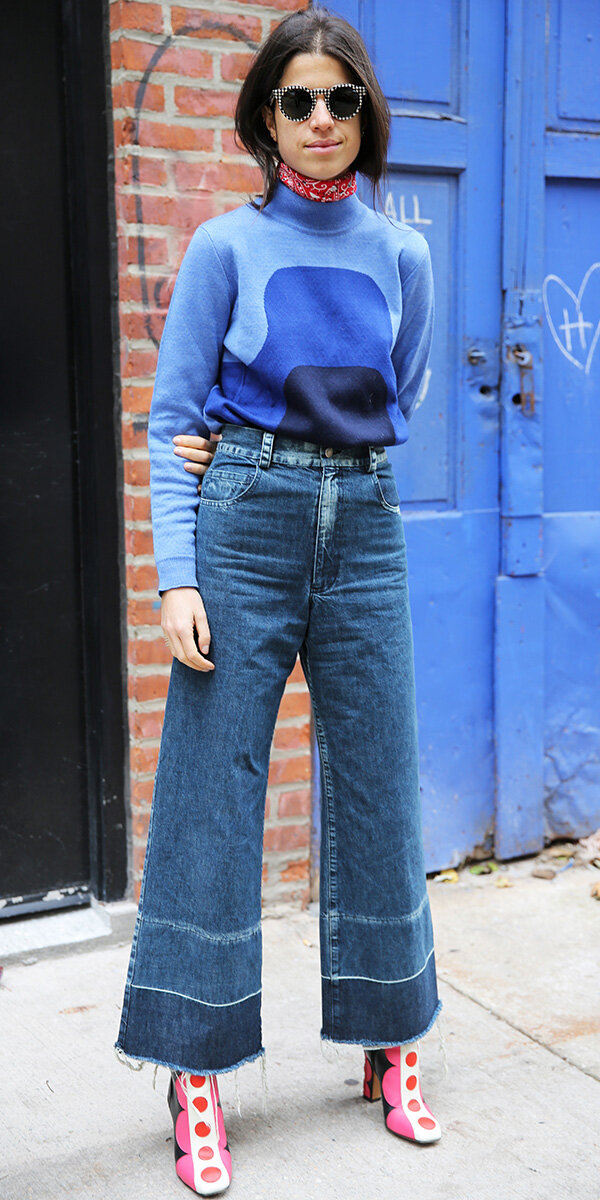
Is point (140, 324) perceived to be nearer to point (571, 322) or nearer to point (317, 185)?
point (317, 185)

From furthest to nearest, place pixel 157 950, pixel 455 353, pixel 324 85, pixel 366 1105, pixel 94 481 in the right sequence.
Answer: pixel 455 353 → pixel 94 481 → pixel 366 1105 → pixel 157 950 → pixel 324 85

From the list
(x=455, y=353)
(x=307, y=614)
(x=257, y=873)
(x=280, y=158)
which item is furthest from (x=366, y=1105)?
(x=455, y=353)

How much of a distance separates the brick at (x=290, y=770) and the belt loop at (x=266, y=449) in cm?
144

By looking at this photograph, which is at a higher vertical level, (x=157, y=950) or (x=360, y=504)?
(x=360, y=504)

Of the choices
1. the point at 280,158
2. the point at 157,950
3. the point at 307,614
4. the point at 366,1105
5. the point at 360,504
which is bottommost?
the point at 366,1105

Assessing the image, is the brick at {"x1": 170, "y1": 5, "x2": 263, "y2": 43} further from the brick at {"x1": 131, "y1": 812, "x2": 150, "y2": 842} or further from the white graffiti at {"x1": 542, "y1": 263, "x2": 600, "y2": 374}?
the brick at {"x1": 131, "y1": 812, "x2": 150, "y2": 842}

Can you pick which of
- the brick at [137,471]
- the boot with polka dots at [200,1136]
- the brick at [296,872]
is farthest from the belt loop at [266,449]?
the brick at [296,872]

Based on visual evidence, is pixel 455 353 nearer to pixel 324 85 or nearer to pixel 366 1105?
pixel 324 85

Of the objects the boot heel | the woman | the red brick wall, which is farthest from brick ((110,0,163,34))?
the boot heel

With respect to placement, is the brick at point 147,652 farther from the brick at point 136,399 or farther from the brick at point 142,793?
the brick at point 136,399

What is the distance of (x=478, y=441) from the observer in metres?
3.78

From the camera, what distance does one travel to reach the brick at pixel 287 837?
3498 mm

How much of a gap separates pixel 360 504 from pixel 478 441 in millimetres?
1611

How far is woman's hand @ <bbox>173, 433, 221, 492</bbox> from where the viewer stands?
87.7 inches
